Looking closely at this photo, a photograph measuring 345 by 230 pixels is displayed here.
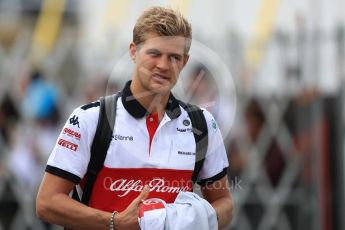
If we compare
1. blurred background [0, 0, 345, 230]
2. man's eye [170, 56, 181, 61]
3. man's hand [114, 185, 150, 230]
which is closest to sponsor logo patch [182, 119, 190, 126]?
man's eye [170, 56, 181, 61]

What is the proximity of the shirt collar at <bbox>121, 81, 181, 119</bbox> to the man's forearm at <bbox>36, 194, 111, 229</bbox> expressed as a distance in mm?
405

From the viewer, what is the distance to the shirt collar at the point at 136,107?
3320mm

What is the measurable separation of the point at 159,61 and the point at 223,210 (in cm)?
63

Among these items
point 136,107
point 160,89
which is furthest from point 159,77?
point 136,107

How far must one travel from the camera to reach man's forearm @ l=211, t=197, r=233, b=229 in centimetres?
337

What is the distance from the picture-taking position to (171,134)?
3.35 meters

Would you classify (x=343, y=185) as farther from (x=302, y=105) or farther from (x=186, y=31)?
(x=186, y=31)

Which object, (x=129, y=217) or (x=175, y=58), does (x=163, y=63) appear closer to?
(x=175, y=58)

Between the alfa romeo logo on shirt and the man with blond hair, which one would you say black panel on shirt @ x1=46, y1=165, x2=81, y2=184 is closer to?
the man with blond hair

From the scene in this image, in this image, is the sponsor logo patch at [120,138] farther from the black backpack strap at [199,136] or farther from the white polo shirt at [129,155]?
the black backpack strap at [199,136]

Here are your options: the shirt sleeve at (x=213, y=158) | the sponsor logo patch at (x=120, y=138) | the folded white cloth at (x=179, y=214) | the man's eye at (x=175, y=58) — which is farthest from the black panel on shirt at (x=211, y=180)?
the man's eye at (x=175, y=58)

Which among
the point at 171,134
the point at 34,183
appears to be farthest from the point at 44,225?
the point at 171,134

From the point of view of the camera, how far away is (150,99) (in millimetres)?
3350

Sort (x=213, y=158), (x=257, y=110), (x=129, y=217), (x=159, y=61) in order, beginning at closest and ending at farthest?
1. (x=129, y=217)
2. (x=159, y=61)
3. (x=213, y=158)
4. (x=257, y=110)
